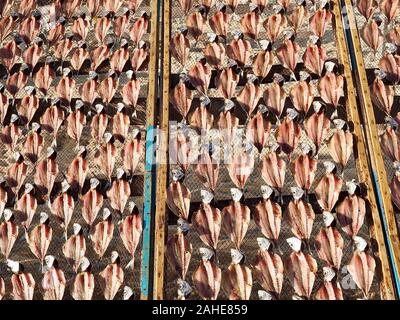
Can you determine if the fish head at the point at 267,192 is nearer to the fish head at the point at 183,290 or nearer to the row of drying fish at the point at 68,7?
the fish head at the point at 183,290

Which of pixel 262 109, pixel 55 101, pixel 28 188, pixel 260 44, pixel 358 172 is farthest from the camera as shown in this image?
pixel 260 44

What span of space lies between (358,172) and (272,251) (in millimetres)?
683

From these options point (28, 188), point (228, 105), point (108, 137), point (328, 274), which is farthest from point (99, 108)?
point (328, 274)

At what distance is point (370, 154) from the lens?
3.07 meters

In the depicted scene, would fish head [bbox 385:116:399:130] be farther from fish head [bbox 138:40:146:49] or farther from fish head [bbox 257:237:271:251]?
fish head [bbox 138:40:146:49]

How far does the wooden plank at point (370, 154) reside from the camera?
2750 millimetres

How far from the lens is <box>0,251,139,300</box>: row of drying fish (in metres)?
Answer: 2.81

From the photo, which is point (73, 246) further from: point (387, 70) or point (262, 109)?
point (387, 70)

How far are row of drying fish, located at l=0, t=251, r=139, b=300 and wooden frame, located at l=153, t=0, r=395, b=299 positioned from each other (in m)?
0.22

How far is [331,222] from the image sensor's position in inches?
113

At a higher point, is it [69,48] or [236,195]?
[69,48]

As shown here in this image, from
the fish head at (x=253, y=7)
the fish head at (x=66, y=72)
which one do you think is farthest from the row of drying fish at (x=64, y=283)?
the fish head at (x=253, y=7)

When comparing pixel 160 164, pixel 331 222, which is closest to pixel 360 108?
pixel 331 222
